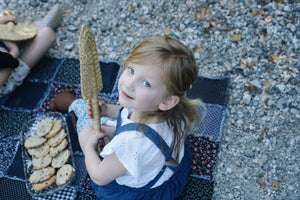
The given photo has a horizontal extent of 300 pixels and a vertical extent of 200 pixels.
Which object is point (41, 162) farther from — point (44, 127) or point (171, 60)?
point (171, 60)

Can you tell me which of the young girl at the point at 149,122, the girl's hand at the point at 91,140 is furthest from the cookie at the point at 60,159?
the young girl at the point at 149,122

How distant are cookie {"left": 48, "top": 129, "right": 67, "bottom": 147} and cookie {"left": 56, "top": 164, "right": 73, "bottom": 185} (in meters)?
0.14

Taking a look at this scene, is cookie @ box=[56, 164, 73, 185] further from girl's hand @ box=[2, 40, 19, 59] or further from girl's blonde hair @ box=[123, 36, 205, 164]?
girl's hand @ box=[2, 40, 19, 59]

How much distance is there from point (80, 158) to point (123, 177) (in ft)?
1.66

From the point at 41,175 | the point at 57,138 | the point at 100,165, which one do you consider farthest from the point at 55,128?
the point at 100,165

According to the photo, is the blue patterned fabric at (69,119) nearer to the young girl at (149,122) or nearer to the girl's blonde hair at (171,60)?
the young girl at (149,122)

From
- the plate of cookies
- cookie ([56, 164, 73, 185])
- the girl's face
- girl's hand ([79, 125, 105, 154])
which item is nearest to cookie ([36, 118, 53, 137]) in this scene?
the plate of cookies

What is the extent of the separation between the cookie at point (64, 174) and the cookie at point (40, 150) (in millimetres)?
133

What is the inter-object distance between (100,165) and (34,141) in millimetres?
635

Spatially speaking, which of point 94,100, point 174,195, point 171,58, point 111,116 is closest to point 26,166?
point 111,116

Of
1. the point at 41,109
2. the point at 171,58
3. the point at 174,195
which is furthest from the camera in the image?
the point at 41,109

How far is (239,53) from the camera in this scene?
1.96 m

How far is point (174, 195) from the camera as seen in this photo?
52.2 inches

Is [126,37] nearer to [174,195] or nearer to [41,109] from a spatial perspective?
[41,109]
